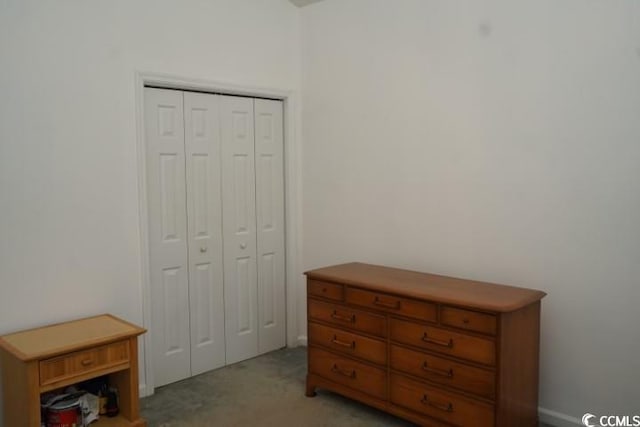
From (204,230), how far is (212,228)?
0.06 m

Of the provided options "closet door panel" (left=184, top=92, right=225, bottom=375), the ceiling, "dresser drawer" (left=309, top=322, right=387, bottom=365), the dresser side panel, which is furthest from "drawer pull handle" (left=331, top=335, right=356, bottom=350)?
the ceiling

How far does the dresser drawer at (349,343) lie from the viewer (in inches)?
118

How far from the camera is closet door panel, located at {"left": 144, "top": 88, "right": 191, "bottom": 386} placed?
11.2 ft

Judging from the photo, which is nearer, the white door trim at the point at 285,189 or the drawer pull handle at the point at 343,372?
the drawer pull handle at the point at 343,372

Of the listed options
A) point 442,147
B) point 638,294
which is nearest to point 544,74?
point 442,147

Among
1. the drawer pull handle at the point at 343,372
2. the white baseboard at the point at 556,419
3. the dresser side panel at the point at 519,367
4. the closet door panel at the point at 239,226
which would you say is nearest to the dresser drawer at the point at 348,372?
the drawer pull handle at the point at 343,372

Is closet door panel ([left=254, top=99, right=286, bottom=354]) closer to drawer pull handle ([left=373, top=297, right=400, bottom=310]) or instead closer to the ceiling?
the ceiling

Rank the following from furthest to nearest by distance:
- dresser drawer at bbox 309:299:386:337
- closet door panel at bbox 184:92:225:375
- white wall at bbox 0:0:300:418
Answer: closet door panel at bbox 184:92:225:375, dresser drawer at bbox 309:299:386:337, white wall at bbox 0:0:300:418

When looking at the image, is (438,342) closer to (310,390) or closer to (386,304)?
(386,304)

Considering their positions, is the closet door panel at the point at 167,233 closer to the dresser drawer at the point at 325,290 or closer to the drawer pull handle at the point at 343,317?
the dresser drawer at the point at 325,290

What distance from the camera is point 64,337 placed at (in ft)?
8.78

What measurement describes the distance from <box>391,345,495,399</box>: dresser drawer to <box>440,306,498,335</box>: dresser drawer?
0.20 m

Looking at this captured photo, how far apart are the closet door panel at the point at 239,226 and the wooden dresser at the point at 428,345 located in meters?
0.77

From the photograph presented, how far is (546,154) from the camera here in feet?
9.48
